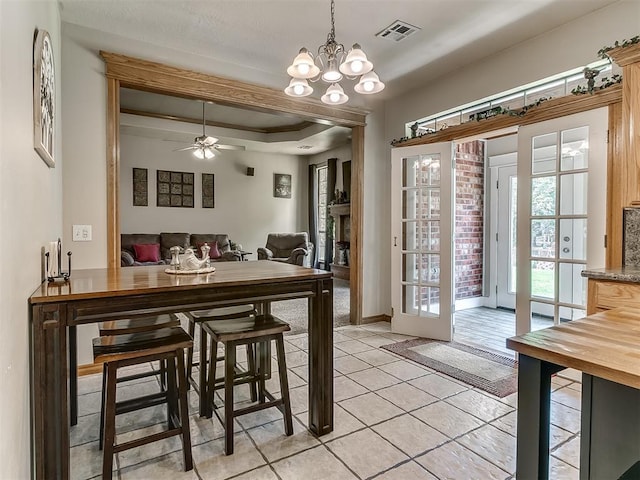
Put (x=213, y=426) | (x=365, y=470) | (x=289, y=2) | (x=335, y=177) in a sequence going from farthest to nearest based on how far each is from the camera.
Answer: (x=335, y=177), (x=289, y=2), (x=213, y=426), (x=365, y=470)

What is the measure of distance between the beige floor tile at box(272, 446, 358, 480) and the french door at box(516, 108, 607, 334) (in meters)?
2.05

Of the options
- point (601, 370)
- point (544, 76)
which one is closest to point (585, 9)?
point (544, 76)

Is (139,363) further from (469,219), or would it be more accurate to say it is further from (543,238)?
(469,219)

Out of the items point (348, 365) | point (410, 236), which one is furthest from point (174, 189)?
point (348, 365)

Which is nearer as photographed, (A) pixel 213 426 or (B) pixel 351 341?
(A) pixel 213 426

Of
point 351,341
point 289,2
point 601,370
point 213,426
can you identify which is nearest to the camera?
point 601,370

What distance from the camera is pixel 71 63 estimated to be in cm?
272

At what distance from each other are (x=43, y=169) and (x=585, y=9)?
11.4 ft

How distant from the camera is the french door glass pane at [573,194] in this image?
2.63 meters

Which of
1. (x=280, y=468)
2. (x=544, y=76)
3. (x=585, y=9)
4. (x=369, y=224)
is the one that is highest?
(x=585, y=9)

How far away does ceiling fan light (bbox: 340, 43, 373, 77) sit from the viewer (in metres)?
2.02

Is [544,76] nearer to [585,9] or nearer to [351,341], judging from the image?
[585,9]

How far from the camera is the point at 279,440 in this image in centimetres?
196

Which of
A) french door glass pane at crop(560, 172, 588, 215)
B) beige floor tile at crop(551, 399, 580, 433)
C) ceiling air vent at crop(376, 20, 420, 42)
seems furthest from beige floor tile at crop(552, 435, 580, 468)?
ceiling air vent at crop(376, 20, 420, 42)
